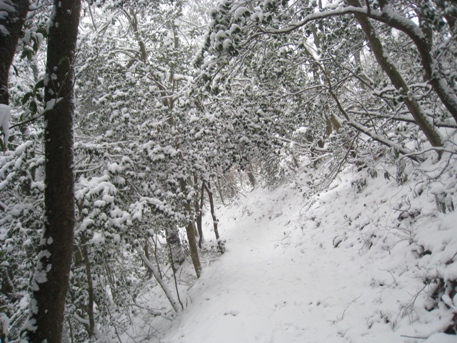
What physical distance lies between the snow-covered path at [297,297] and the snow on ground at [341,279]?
0.02 meters

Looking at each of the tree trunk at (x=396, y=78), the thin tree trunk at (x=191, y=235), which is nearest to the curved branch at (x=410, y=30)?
the tree trunk at (x=396, y=78)

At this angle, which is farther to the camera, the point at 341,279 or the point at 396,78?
the point at 341,279

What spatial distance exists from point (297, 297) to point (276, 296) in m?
0.62

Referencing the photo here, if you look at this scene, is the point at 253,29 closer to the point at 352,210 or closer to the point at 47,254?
the point at 47,254

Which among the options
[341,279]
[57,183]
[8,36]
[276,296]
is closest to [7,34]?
[8,36]

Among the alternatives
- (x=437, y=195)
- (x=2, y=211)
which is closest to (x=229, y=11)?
(x=437, y=195)

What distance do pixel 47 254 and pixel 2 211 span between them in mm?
4765

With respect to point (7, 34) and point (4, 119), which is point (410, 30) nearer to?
point (7, 34)

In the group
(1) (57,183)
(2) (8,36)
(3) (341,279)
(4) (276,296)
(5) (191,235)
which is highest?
(2) (8,36)

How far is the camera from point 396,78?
455 centimetres

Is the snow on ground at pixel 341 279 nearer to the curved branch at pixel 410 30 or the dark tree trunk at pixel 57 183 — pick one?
the curved branch at pixel 410 30

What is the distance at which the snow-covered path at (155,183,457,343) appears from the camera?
417cm

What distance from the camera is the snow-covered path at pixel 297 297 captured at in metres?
4.17

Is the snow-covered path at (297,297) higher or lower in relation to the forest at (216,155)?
lower
